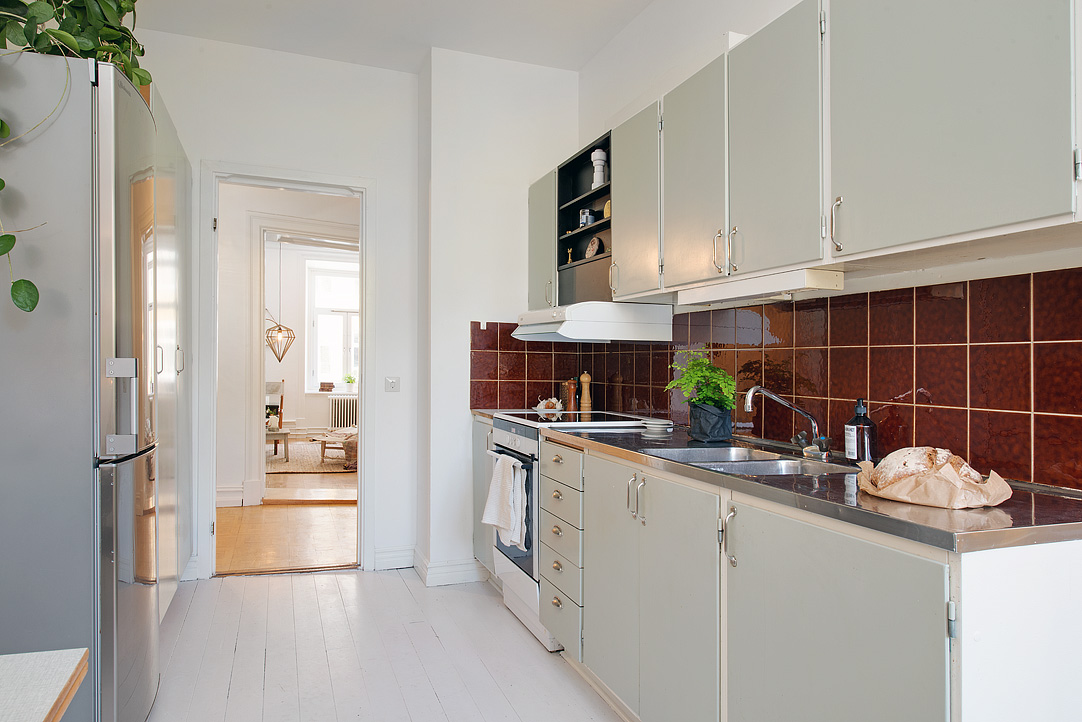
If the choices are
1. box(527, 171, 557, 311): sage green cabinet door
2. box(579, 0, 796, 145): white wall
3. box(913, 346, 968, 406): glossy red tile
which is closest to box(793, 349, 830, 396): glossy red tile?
box(913, 346, 968, 406): glossy red tile

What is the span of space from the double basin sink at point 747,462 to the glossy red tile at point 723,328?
0.52 meters

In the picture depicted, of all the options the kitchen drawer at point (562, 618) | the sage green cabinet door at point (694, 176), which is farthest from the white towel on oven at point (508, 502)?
the sage green cabinet door at point (694, 176)

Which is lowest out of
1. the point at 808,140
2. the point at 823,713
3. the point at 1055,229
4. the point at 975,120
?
the point at 823,713

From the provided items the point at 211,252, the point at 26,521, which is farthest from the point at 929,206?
the point at 211,252

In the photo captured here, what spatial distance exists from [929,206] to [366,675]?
7.81ft

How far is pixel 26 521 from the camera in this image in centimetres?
173

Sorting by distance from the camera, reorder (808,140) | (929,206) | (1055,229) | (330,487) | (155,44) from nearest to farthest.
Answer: (1055,229) → (929,206) → (808,140) → (155,44) → (330,487)

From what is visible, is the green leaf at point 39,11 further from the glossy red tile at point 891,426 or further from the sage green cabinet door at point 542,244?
the glossy red tile at point 891,426

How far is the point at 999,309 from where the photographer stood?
1584 millimetres

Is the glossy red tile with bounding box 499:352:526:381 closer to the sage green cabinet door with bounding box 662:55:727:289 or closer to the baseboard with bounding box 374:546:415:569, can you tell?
the baseboard with bounding box 374:546:415:569

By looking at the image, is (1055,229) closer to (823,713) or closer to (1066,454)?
(1066,454)

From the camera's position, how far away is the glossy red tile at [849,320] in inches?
77.5

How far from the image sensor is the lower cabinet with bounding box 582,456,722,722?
1692 mm

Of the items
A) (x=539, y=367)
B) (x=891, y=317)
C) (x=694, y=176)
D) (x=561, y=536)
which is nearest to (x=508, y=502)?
(x=561, y=536)
